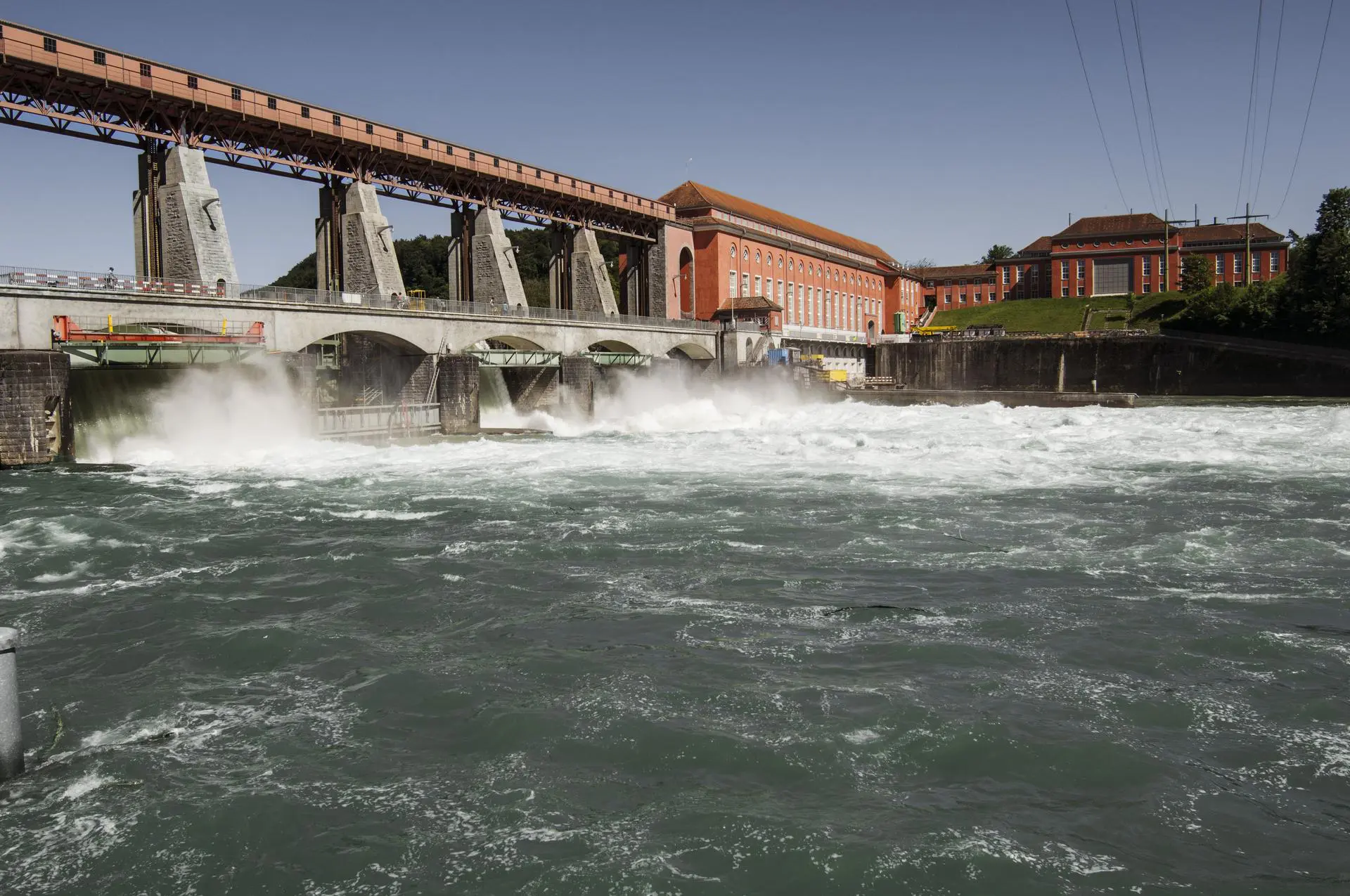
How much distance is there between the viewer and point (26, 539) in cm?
1608

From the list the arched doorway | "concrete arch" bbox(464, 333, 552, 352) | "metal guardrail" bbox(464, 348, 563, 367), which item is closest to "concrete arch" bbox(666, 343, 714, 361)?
the arched doorway

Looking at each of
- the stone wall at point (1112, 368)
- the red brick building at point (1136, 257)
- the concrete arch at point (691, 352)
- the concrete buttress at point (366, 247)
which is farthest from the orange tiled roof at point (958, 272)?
the concrete buttress at point (366, 247)

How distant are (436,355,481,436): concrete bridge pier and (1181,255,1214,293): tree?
79887mm

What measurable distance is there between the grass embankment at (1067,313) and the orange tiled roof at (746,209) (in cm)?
1476

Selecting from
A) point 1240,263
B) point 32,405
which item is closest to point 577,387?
point 32,405

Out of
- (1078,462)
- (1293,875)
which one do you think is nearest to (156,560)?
(1293,875)

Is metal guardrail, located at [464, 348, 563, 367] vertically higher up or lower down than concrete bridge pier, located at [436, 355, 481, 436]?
higher up

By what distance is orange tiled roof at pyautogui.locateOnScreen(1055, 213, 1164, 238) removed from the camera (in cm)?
10506

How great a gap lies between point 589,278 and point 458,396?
63.9ft

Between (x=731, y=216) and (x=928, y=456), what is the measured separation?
160 feet

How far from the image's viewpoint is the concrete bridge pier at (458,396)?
39.1 meters

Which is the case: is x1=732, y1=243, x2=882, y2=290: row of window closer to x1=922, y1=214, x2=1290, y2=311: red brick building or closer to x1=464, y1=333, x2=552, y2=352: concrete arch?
x1=922, y1=214, x2=1290, y2=311: red brick building

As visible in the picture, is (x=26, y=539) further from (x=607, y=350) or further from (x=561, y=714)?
(x=607, y=350)

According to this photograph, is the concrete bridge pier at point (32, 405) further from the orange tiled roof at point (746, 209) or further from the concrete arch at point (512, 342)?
the orange tiled roof at point (746, 209)
